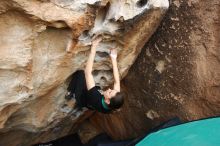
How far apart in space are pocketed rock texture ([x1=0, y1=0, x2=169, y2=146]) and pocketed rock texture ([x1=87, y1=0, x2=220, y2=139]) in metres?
0.12

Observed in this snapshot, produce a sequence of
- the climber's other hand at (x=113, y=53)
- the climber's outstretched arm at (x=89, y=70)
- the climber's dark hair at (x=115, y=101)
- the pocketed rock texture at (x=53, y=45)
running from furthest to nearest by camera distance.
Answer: the climber's other hand at (x=113, y=53)
the climber's outstretched arm at (x=89, y=70)
the climber's dark hair at (x=115, y=101)
the pocketed rock texture at (x=53, y=45)

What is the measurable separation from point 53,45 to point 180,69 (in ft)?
3.08

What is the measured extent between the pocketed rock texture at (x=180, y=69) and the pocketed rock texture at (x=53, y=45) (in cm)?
12

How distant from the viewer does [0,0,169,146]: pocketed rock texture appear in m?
2.33

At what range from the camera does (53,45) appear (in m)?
2.53

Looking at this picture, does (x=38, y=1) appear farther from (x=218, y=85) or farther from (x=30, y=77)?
(x=218, y=85)

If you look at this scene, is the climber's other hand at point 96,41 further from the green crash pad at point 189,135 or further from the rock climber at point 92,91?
the green crash pad at point 189,135

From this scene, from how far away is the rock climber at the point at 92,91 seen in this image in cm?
250

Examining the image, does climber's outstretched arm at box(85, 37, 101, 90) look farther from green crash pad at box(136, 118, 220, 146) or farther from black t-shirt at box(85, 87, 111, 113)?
green crash pad at box(136, 118, 220, 146)

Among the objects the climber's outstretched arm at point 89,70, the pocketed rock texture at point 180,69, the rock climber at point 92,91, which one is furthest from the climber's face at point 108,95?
the pocketed rock texture at point 180,69

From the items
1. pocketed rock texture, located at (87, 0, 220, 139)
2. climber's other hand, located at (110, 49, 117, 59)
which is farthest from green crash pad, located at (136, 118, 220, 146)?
climber's other hand, located at (110, 49, 117, 59)

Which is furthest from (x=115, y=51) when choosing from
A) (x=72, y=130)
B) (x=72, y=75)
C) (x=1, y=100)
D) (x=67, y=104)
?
(x=72, y=130)

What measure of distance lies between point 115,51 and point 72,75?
1.09 ft

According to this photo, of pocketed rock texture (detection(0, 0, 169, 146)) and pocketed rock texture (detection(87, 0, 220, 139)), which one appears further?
pocketed rock texture (detection(87, 0, 220, 139))
